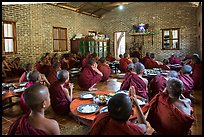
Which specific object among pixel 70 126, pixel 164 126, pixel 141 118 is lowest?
pixel 70 126

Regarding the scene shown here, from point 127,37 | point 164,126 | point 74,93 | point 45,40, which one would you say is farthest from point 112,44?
point 164,126

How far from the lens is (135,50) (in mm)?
12141

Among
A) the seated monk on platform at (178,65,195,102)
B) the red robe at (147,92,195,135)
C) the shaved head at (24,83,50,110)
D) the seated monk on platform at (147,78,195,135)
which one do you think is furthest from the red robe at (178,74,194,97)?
the shaved head at (24,83,50,110)

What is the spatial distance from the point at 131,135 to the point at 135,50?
10915 millimetres

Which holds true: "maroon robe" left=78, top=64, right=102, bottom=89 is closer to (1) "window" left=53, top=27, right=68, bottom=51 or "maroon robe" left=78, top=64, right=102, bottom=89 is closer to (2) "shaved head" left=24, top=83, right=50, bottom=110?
(2) "shaved head" left=24, top=83, right=50, bottom=110

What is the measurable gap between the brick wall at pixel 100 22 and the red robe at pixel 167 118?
7.36 meters

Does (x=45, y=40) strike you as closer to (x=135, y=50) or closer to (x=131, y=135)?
(x=135, y=50)

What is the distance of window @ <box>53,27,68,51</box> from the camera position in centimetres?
1005

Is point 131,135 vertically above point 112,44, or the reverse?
point 112,44

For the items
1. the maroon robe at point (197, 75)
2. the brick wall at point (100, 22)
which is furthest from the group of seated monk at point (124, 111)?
the brick wall at point (100, 22)

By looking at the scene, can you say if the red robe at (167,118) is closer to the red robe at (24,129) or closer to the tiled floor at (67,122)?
the tiled floor at (67,122)

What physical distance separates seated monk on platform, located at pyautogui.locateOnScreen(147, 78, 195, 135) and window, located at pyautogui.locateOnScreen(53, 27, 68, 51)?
27.8ft

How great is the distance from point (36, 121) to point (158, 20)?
11.3 meters

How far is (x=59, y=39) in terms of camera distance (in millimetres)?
10289
